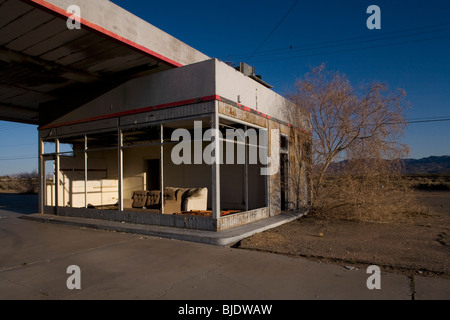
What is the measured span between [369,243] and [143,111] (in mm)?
6508

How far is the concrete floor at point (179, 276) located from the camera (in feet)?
12.4

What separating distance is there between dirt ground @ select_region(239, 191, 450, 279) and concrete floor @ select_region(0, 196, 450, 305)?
0.42m

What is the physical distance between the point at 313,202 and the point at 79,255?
741cm

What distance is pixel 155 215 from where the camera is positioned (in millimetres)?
8109

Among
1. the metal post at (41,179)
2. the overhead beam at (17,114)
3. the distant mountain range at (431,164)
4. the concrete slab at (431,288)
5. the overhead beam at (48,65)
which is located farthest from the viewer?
the distant mountain range at (431,164)

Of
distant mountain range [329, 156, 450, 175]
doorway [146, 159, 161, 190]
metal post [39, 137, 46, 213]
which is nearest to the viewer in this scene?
metal post [39, 137, 46, 213]

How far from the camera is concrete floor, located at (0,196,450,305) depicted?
3.77m

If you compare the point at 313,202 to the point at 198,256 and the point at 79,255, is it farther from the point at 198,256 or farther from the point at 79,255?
the point at 79,255

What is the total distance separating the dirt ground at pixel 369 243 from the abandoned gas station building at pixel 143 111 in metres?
1.35

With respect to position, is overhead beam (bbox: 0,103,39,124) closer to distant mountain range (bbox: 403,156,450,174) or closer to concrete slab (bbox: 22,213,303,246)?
concrete slab (bbox: 22,213,303,246)

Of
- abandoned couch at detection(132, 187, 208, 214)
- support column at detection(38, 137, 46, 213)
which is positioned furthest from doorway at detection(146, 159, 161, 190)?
support column at detection(38, 137, 46, 213)

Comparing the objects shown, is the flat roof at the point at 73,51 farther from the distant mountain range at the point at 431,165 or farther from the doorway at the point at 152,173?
the distant mountain range at the point at 431,165

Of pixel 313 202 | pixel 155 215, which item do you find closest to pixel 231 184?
pixel 313 202

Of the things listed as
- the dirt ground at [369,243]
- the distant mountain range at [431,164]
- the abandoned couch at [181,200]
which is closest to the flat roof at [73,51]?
the abandoned couch at [181,200]
